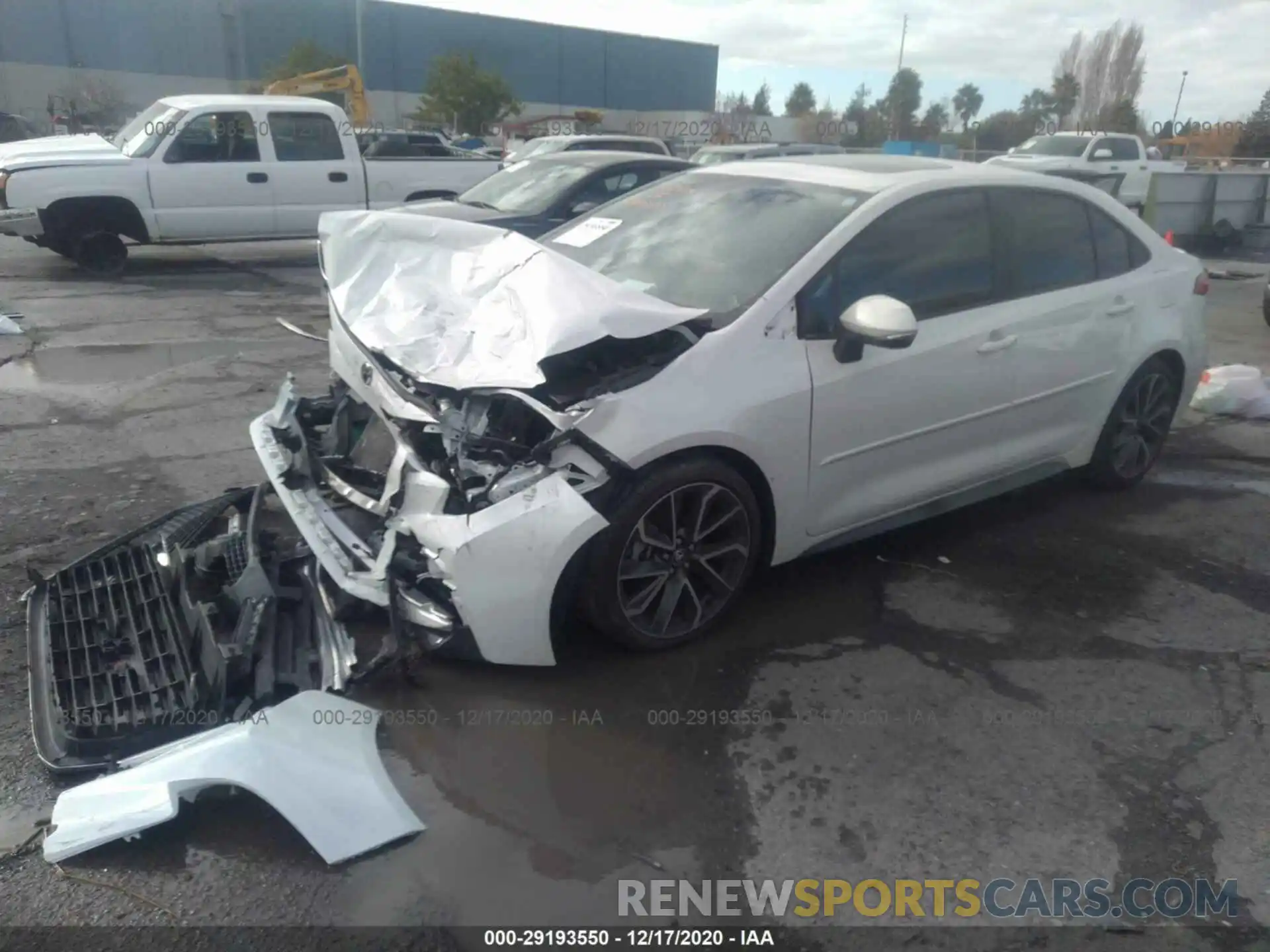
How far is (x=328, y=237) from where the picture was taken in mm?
4469

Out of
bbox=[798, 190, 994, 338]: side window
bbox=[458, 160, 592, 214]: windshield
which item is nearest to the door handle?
bbox=[798, 190, 994, 338]: side window

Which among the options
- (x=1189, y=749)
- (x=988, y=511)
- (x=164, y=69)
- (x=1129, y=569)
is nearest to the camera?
(x=1189, y=749)

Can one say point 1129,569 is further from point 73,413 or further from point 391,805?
point 73,413

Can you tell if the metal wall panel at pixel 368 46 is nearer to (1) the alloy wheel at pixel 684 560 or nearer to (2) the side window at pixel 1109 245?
(2) the side window at pixel 1109 245

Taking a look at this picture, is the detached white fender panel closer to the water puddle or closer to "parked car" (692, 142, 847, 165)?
→ the water puddle

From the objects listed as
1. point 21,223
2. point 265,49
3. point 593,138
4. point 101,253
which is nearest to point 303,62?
point 265,49

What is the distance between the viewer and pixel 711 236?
13.1ft

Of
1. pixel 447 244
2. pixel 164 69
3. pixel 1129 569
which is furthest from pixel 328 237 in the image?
pixel 164 69

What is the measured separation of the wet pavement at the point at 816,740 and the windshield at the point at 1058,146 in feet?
55.7

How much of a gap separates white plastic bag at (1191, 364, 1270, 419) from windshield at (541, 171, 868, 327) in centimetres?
435

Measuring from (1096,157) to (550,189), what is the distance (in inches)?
569

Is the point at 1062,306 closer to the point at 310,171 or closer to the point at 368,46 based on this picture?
the point at 310,171

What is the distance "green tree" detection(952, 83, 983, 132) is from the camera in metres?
78.0

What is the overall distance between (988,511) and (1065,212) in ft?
5.01
